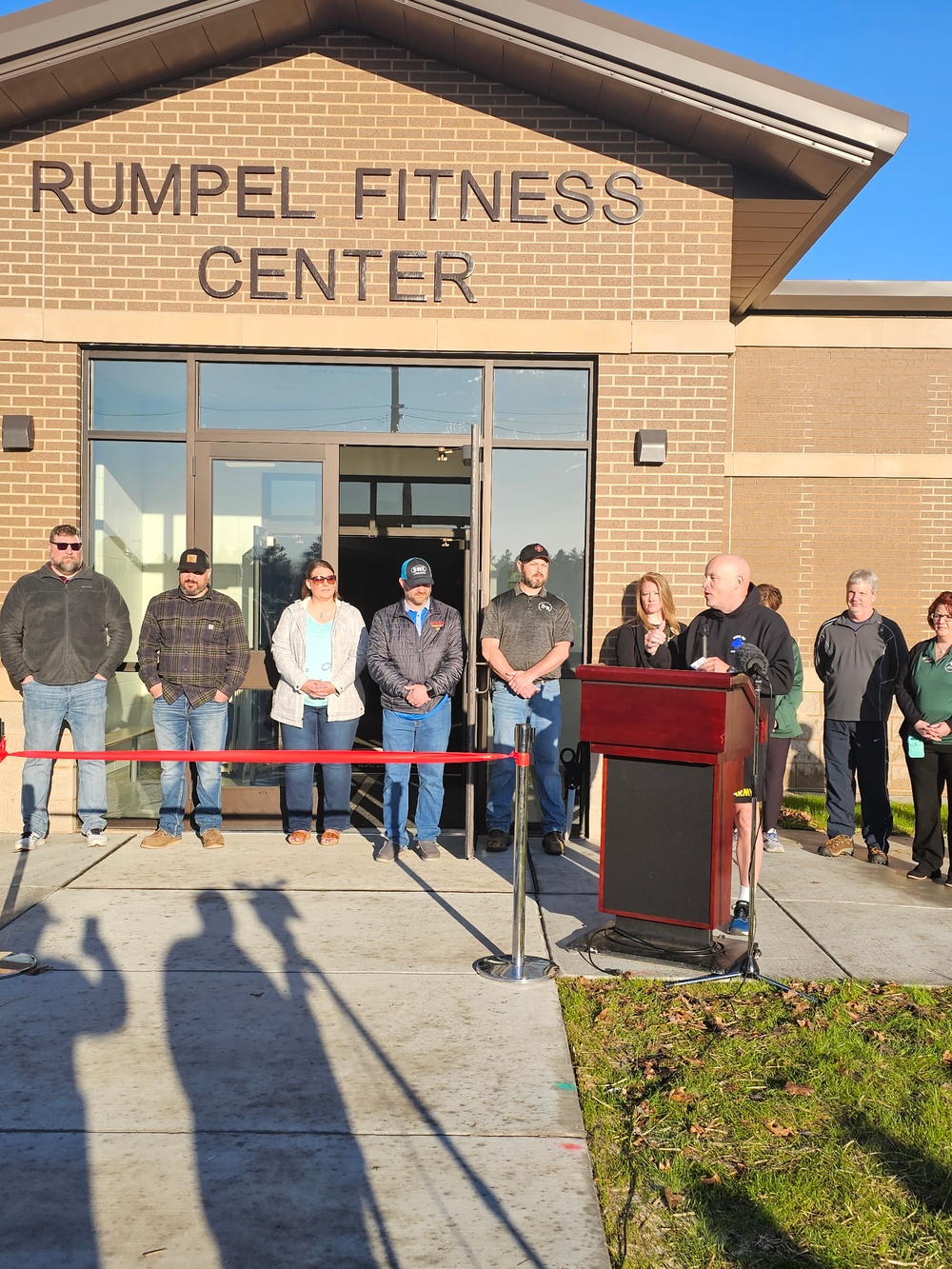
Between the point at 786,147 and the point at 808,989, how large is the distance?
582cm

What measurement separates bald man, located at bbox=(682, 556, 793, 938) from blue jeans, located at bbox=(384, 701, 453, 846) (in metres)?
2.35

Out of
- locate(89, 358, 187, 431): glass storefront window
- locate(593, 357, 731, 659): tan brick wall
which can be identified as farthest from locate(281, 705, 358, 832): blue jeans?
locate(89, 358, 187, 431): glass storefront window

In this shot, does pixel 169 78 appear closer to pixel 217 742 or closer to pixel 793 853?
pixel 217 742

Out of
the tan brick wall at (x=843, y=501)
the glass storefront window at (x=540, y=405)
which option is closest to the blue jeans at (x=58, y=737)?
the glass storefront window at (x=540, y=405)

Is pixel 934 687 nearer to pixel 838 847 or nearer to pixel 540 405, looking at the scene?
pixel 838 847

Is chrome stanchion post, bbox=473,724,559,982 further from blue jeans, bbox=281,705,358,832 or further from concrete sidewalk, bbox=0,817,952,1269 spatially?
blue jeans, bbox=281,705,358,832

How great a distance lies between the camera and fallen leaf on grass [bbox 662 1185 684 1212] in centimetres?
343

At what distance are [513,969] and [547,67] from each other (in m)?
6.29

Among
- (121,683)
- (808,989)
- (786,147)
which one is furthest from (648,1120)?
(786,147)

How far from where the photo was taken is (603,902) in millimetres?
5715

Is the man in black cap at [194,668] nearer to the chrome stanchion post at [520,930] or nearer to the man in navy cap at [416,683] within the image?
the man in navy cap at [416,683]

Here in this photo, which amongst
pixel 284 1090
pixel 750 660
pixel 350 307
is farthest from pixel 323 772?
pixel 284 1090

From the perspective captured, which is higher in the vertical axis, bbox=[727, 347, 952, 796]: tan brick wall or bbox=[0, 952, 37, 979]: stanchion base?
bbox=[727, 347, 952, 796]: tan brick wall

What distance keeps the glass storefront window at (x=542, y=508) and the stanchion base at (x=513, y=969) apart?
11.8 feet
